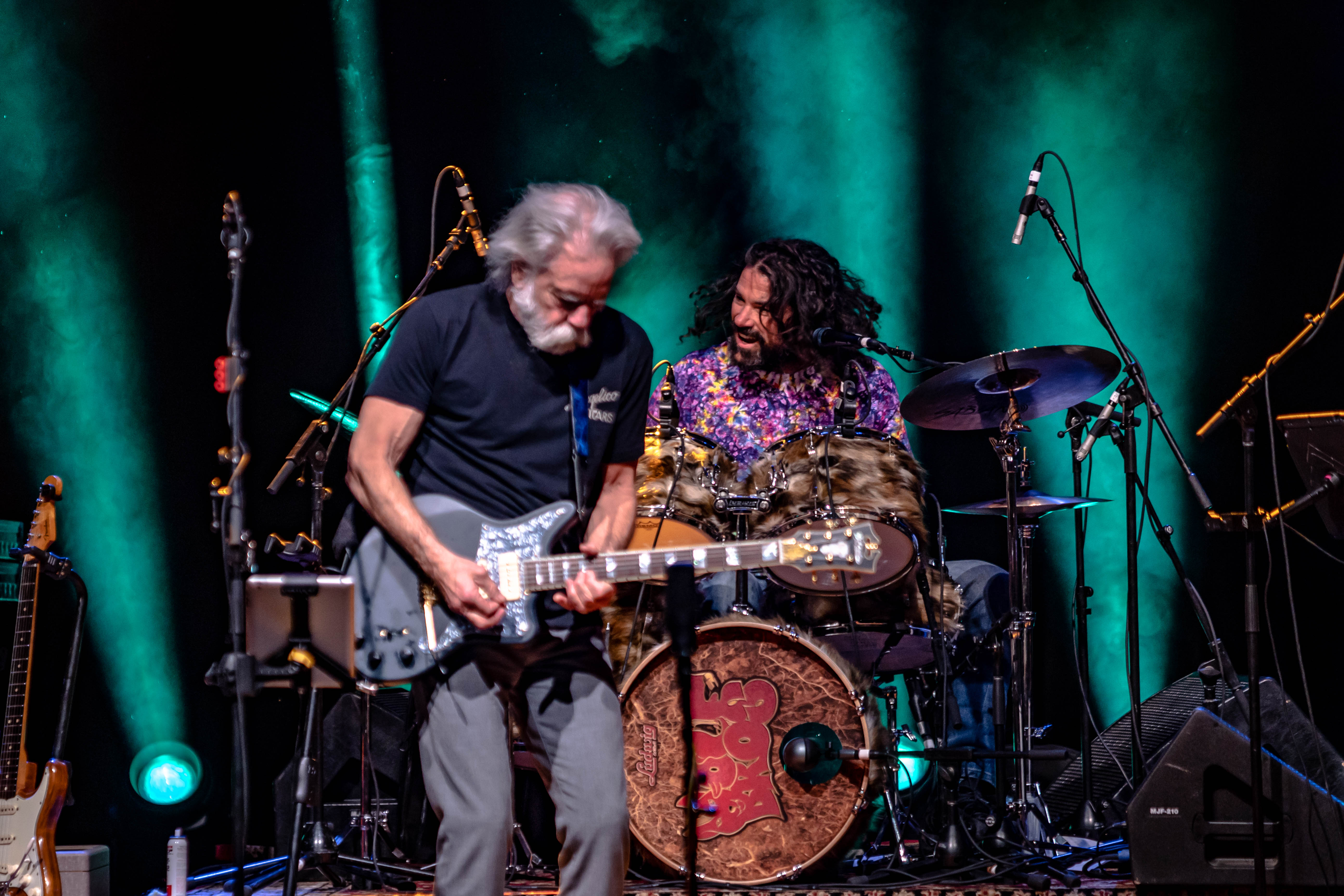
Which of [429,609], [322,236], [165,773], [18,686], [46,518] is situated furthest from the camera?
[322,236]

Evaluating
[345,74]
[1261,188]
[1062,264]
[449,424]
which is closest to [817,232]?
[1062,264]

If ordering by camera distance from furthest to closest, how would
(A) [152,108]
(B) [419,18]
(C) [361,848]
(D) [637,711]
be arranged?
(B) [419,18] → (A) [152,108] → (C) [361,848] → (D) [637,711]

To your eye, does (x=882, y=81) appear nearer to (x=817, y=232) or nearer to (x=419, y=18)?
(x=817, y=232)

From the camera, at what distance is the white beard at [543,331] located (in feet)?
9.55

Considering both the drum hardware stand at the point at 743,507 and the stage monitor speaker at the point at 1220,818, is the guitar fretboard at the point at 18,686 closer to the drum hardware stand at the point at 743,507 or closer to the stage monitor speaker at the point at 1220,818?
the drum hardware stand at the point at 743,507

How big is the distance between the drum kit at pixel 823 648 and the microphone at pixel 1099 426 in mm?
92

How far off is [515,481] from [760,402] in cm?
244

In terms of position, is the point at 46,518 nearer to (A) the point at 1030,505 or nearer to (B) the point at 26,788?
(B) the point at 26,788

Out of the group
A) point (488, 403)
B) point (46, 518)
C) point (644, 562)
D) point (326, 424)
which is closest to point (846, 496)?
point (644, 562)

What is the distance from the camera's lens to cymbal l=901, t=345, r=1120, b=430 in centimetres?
410

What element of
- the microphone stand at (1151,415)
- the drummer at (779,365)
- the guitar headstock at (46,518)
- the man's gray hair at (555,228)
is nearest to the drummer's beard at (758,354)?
the drummer at (779,365)

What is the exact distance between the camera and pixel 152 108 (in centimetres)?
548

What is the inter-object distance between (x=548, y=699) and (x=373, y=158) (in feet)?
12.4

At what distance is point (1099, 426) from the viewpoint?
444 cm
